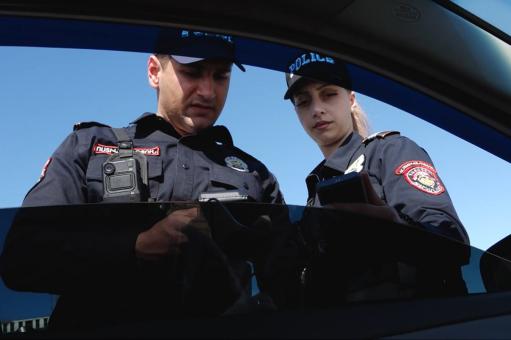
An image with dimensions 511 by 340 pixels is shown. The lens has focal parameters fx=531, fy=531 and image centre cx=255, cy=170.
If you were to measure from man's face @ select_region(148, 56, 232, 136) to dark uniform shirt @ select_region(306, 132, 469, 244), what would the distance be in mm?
364

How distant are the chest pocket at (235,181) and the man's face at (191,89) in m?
0.16

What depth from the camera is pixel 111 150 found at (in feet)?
4.83

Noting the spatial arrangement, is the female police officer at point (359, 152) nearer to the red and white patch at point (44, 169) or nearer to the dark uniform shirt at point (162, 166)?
the dark uniform shirt at point (162, 166)

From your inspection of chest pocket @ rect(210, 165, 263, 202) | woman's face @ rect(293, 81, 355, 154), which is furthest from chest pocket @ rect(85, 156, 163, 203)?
woman's face @ rect(293, 81, 355, 154)

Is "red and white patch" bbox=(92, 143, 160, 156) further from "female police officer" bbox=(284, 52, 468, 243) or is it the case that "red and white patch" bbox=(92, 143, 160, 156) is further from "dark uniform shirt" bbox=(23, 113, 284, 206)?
"female police officer" bbox=(284, 52, 468, 243)

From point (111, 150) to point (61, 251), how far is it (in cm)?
89

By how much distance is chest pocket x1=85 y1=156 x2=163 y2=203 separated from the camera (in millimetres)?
1303

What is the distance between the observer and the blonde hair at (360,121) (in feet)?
6.31

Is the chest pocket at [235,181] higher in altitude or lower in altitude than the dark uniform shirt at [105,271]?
higher

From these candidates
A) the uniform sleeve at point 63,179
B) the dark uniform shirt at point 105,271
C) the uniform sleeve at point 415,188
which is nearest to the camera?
the dark uniform shirt at point 105,271

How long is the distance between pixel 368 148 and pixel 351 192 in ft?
2.87

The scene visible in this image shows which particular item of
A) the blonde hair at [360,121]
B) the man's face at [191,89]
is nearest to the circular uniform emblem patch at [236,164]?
the man's face at [191,89]

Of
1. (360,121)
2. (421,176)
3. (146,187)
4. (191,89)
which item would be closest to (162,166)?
(146,187)

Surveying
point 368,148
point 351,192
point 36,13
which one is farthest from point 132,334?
point 368,148
